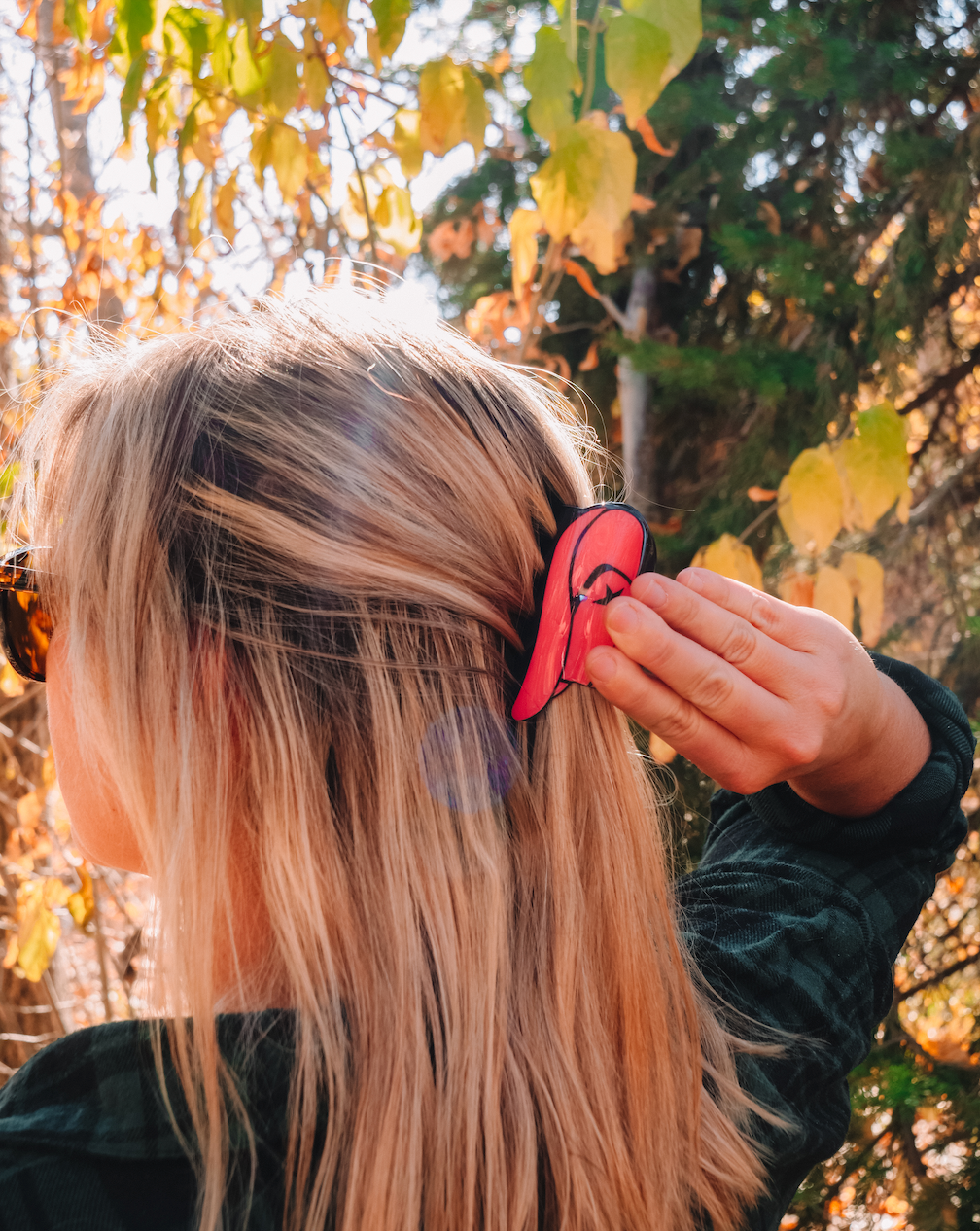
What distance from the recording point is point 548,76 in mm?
1198

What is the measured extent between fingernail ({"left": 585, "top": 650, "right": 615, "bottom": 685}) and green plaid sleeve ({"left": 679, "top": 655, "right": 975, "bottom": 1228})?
0.44 metres

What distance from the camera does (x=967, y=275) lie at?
87.5 inches

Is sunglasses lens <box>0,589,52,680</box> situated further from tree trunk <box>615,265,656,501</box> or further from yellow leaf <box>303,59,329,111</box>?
tree trunk <box>615,265,656,501</box>

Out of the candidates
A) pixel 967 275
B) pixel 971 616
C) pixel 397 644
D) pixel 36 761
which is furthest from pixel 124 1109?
pixel 36 761

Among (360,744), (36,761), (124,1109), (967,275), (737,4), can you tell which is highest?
(737,4)

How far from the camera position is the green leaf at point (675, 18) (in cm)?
107

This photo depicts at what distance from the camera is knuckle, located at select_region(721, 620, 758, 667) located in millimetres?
850

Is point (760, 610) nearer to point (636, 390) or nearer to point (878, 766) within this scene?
point (878, 766)

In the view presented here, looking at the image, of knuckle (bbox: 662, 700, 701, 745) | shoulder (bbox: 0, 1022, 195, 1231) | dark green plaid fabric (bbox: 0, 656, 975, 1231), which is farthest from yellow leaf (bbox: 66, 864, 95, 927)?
knuckle (bbox: 662, 700, 701, 745)

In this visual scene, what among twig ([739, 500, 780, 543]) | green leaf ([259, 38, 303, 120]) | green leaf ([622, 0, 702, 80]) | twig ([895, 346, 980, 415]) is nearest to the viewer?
green leaf ([622, 0, 702, 80])

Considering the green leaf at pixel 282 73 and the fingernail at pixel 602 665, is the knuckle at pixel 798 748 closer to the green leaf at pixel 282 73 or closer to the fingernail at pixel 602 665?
the fingernail at pixel 602 665

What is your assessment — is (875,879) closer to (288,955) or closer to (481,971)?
(481,971)

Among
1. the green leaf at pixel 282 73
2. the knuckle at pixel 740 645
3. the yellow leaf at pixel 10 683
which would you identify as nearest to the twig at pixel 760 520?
the knuckle at pixel 740 645

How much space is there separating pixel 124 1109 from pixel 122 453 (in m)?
0.61
